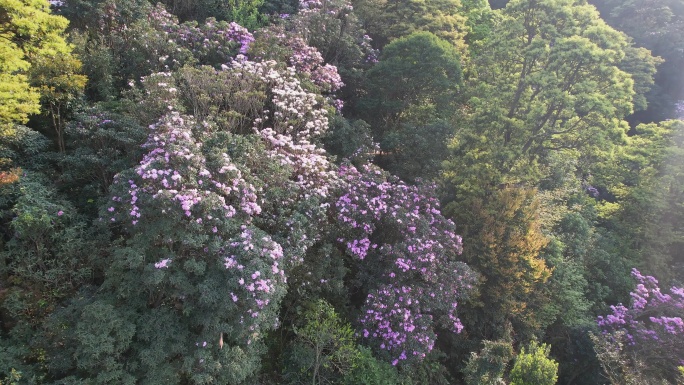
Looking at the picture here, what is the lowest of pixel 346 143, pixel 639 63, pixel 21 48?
pixel 21 48

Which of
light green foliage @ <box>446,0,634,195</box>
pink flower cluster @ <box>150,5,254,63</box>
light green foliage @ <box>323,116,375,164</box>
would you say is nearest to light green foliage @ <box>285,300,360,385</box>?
light green foliage @ <box>323,116,375,164</box>

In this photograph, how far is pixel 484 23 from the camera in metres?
21.9

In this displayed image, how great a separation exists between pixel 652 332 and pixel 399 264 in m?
9.27

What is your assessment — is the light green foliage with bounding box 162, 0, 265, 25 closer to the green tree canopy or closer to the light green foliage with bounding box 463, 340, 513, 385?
the green tree canopy

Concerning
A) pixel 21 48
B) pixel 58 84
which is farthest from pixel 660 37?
pixel 21 48

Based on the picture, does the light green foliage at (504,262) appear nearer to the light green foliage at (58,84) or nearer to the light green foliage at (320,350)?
the light green foliage at (320,350)

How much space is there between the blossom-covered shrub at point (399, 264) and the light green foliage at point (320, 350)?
2.73 ft

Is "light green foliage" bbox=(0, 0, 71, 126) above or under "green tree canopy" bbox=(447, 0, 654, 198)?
under

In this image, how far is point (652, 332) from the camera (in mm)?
12219

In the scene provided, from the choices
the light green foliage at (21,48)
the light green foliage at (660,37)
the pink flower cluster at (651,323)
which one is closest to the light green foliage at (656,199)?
the pink flower cluster at (651,323)

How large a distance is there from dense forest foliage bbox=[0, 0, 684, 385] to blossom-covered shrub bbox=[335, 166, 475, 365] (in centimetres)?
6

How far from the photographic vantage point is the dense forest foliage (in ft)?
21.5

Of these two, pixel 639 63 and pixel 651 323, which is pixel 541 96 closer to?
pixel 651 323

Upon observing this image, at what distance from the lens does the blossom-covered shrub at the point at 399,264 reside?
911 cm
